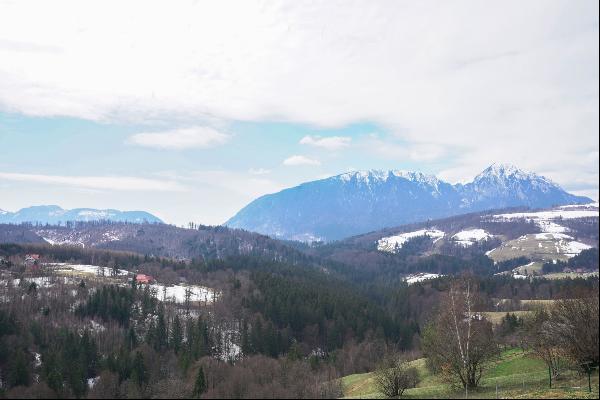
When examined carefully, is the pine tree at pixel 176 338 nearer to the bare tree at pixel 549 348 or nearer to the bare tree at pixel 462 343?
the bare tree at pixel 462 343

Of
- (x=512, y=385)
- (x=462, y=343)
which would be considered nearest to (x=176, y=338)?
(x=462, y=343)

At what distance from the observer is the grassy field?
40.4m

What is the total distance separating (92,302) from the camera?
182 m

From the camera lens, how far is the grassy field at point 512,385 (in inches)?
1591

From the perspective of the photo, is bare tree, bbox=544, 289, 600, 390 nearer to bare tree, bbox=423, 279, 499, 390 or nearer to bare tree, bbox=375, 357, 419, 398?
bare tree, bbox=423, 279, 499, 390

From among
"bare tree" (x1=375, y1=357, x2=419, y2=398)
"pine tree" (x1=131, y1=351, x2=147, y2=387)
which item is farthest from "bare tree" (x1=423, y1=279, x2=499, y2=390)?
"pine tree" (x1=131, y1=351, x2=147, y2=387)

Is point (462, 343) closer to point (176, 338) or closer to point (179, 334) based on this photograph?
point (176, 338)

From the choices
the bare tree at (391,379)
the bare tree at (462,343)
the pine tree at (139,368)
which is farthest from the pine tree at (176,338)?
the bare tree at (462,343)

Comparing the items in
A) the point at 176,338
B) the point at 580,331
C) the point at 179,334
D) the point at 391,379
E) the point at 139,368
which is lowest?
the point at 139,368

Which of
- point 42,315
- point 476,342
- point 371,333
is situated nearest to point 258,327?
point 371,333

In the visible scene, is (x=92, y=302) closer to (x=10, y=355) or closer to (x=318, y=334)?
(x=10, y=355)

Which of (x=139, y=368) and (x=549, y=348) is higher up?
(x=549, y=348)

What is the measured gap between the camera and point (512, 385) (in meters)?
48.6

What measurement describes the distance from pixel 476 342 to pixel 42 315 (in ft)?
570
